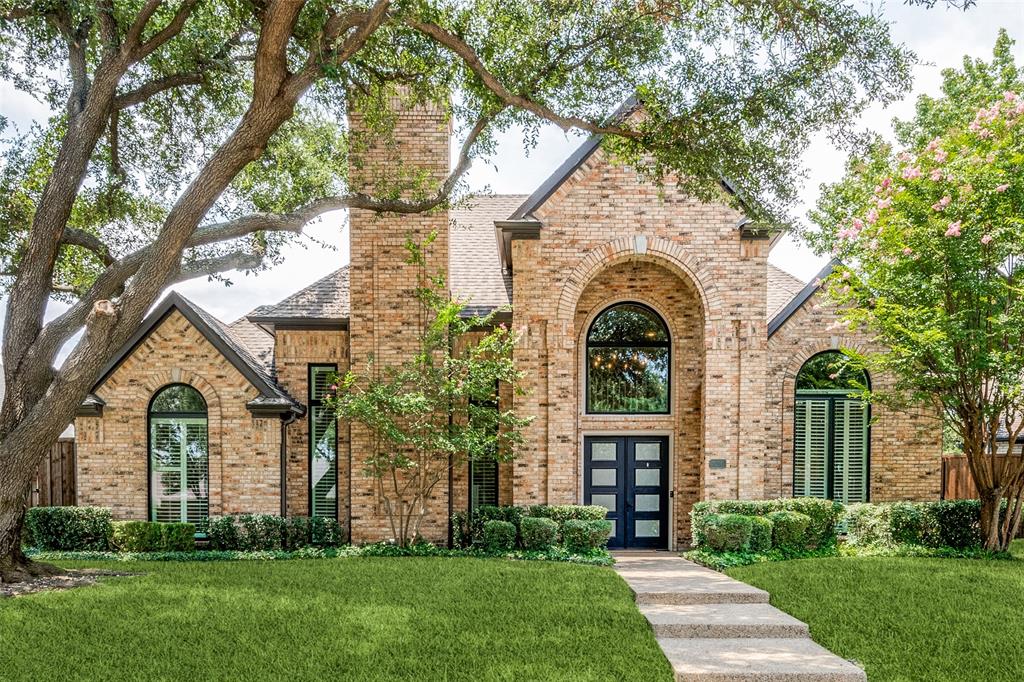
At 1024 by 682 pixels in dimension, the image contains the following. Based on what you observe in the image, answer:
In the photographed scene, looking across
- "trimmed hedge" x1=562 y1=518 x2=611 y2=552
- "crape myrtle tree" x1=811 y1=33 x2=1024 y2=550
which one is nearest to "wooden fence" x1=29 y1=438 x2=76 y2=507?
"trimmed hedge" x1=562 y1=518 x2=611 y2=552

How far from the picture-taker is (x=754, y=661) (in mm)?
6012

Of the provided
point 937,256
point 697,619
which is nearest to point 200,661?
point 697,619

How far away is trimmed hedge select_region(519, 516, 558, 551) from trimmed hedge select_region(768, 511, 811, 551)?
378 centimetres

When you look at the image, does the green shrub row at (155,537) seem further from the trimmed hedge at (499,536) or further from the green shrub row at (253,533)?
the trimmed hedge at (499,536)

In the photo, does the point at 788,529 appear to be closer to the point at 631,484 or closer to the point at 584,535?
the point at 631,484

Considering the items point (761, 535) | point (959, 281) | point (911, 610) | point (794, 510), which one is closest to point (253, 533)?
point (761, 535)

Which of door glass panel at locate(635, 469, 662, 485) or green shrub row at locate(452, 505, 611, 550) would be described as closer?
green shrub row at locate(452, 505, 611, 550)

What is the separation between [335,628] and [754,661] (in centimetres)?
430

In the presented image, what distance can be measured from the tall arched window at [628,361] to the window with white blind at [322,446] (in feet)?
17.6

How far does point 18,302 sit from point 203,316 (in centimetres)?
355

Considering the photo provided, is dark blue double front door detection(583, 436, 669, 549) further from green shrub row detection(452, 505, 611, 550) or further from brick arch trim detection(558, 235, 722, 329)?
brick arch trim detection(558, 235, 722, 329)

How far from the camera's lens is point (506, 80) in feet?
30.0

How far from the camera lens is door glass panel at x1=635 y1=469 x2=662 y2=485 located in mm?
12453

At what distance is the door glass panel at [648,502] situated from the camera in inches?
489
